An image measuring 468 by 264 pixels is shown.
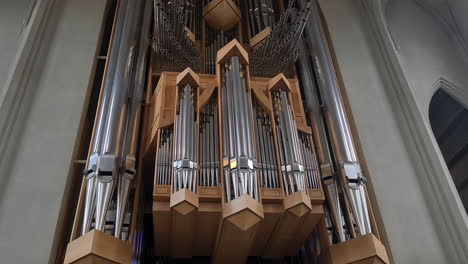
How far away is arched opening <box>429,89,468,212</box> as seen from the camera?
867 cm

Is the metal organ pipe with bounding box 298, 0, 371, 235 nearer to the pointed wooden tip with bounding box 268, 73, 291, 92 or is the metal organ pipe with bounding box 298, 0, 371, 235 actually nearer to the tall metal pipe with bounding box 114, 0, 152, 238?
the pointed wooden tip with bounding box 268, 73, 291, 92

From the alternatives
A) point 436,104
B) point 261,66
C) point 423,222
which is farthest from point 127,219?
point 436,104

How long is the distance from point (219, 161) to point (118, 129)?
1206 mm

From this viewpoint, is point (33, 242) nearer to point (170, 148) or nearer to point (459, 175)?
point (170, 148)

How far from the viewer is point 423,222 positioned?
5.64 meters

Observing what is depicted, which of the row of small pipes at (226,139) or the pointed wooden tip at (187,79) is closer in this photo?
the row of small pipes at (226,139)

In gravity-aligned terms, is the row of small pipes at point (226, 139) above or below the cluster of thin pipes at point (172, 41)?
below

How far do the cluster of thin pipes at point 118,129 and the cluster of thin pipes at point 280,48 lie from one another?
1674mm

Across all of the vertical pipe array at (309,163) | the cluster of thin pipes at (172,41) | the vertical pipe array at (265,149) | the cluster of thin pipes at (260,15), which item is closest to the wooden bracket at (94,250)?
the vertical pipe array at (265,149)

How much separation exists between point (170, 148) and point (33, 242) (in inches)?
69.0

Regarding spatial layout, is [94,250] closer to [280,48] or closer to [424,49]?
[280,48]

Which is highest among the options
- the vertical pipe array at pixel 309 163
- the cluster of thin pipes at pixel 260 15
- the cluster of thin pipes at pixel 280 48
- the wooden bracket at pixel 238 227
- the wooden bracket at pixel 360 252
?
the cluster of thin pipes at pixel 260 15

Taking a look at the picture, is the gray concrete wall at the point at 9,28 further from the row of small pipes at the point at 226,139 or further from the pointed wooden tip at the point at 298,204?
the pointed wooden tip at the point at 298,204

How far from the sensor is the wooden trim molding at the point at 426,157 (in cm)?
544
